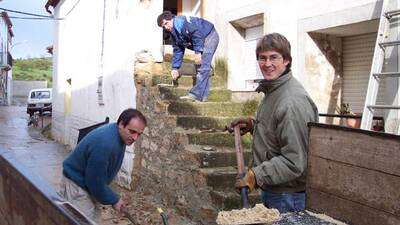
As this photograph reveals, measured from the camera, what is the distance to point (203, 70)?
7.25m

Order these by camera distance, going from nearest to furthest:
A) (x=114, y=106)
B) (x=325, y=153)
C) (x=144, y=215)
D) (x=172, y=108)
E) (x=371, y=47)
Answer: (x=325, y=153)
(x=371, y=47)
(x=144, y=215)
(x=172, y=108)
(x=114, y=106)

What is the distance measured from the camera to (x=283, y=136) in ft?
8.76

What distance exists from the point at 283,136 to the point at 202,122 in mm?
4296

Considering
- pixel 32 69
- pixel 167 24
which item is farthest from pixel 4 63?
pixel 167 24

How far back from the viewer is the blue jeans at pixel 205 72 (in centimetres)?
726

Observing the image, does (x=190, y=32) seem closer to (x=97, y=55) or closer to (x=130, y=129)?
(x=130, y=129)

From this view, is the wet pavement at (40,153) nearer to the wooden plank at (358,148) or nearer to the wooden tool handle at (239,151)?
the wooden tool handle at (239,151)

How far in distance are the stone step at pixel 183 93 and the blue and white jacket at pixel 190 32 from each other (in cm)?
59

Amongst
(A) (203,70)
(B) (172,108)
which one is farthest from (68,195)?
(A) (203,70)

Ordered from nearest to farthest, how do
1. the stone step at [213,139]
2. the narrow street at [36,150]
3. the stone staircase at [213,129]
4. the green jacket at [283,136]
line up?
the green jacket at [283,136], the stone staircase at [213,129], the stone step at [213,139], the narrow street at [36,150]

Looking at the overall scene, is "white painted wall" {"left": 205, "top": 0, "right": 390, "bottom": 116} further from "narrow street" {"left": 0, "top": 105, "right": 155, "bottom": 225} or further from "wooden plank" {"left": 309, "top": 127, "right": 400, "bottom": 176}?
"wooden plank" {"left": 309, "top": 127, "right": 400, "bottom": 176}

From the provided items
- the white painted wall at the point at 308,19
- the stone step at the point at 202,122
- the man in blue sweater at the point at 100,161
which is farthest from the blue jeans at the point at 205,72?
the man in blue sweater at the point at 100,161

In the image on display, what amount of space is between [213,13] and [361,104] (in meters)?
3.44

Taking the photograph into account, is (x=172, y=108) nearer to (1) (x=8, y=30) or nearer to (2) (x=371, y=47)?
(2) (x=371, y=47)
